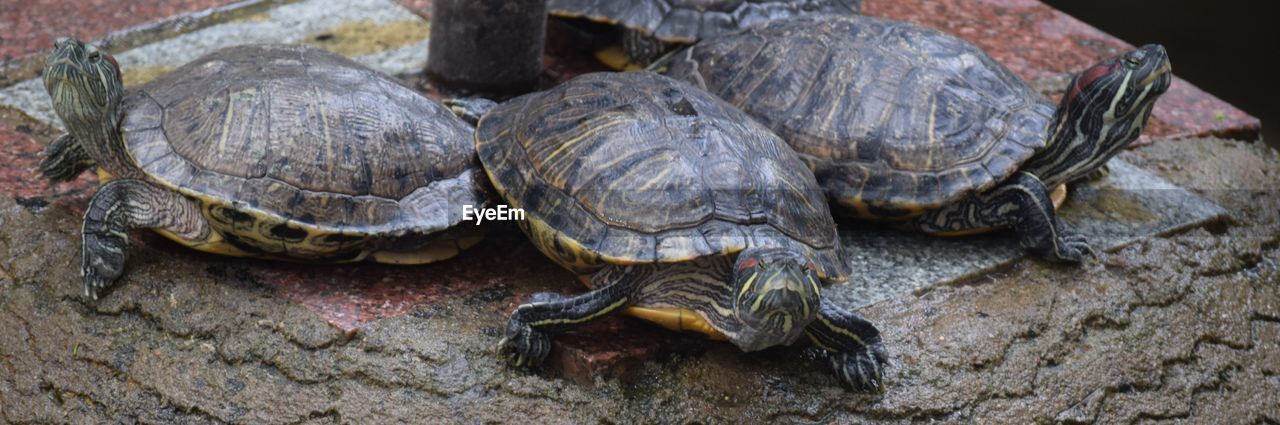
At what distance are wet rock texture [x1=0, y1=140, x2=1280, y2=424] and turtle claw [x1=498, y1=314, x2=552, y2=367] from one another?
0.15ft

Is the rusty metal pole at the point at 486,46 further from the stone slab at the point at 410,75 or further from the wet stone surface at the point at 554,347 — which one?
the wet stone surface at the point at 554,347

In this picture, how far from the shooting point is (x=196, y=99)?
3.42 metres

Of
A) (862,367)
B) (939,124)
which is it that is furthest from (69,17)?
(862,367)

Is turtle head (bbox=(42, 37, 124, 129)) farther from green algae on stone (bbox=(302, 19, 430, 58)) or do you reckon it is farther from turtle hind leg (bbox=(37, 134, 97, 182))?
green algae on stone (bbox=(302, 19, 430, 58))

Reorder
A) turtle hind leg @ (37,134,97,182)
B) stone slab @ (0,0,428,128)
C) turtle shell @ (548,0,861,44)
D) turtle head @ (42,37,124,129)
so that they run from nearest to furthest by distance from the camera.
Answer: turtle head @ (42,37,124,129)
turtle hind leg @ (37,134,97,182)
stone slab @ (0,0,428,128)
turtle shell @ (548,0,861,44)

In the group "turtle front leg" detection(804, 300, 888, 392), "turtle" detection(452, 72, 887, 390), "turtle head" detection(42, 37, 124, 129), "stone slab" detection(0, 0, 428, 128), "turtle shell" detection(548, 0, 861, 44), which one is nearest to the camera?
"turtle" detection(452, 72, 887, 390)

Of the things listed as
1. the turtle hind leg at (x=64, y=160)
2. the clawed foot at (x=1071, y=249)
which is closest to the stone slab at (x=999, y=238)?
the clawed foot at (x=1071, y=249)

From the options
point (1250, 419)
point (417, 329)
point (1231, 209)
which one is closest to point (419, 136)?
point (417, 329)

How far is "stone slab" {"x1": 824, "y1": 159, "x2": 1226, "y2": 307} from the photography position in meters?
3.70

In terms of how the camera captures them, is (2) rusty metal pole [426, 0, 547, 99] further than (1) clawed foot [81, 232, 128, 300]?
Yes

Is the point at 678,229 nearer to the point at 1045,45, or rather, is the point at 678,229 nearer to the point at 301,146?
the point at 301,146

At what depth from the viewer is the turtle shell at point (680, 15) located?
4855 mm

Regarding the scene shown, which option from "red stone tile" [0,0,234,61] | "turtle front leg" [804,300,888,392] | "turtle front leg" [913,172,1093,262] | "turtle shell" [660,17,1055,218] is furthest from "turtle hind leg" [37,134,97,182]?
"turtle front leg" [913,172,1093,262]

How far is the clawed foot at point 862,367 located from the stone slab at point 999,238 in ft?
0.95
